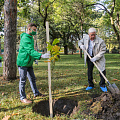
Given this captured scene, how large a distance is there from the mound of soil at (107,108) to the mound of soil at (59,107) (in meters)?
0.45

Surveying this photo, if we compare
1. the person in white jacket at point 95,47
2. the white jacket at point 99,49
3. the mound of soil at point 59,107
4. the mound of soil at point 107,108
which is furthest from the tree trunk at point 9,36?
the mound of soil at point 107,108

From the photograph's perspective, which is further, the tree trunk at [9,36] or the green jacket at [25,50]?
the tree trunk at [9,36]

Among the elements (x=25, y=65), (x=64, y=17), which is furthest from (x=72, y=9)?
(x=25, y=65)

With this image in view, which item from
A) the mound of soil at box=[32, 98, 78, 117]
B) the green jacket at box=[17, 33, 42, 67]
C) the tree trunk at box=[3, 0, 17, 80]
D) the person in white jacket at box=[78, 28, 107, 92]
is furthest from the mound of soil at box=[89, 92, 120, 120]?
the tree trunk at box=[3, 0, 17, 80]

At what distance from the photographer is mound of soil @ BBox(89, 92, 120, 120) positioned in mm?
2561

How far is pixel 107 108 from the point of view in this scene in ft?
9.02

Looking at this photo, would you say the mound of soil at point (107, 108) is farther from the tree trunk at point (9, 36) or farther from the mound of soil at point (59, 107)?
the tree trunk at point (9, 36)

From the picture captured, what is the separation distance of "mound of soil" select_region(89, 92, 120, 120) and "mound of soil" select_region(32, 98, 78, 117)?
0.45 m

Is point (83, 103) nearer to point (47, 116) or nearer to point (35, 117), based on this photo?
point (47, 116)

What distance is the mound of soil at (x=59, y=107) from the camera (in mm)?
2990

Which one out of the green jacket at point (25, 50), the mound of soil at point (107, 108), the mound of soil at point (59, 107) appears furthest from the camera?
the green jacket at point (25, 50)

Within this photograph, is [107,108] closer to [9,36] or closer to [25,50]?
[25,50]

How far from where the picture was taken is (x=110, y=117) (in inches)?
99.3

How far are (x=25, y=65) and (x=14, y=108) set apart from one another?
3.41 feet
